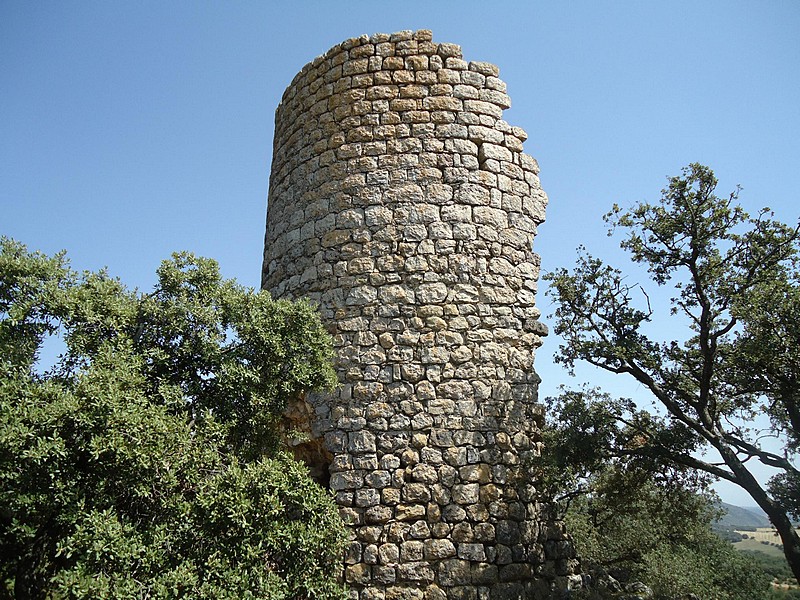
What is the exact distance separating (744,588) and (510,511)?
26.1 ft

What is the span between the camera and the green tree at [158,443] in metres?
3.85

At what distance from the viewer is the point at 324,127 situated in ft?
22.8

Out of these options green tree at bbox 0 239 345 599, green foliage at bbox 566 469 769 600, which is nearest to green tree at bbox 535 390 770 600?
green foliage at bbox 566 469 769 600

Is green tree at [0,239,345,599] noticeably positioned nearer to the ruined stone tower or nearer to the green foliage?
the ruined stone tower

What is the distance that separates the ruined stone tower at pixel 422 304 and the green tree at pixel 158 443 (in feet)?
2.18

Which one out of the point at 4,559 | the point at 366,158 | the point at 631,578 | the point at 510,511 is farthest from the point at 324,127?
the point at 631,578

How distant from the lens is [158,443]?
4148mm

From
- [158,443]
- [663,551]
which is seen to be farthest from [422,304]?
[663,551]

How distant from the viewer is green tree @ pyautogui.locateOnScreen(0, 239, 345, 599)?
385 centimetres

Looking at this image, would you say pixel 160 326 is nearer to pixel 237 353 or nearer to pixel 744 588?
pixel 237 353

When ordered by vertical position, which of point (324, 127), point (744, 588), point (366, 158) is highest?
point (324, 127)

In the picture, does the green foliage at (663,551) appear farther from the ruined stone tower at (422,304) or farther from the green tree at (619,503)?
the ruined stone tower at (422,304)

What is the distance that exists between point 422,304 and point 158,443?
2862mm

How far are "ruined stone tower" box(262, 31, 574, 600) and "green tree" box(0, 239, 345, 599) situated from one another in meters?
0.66
